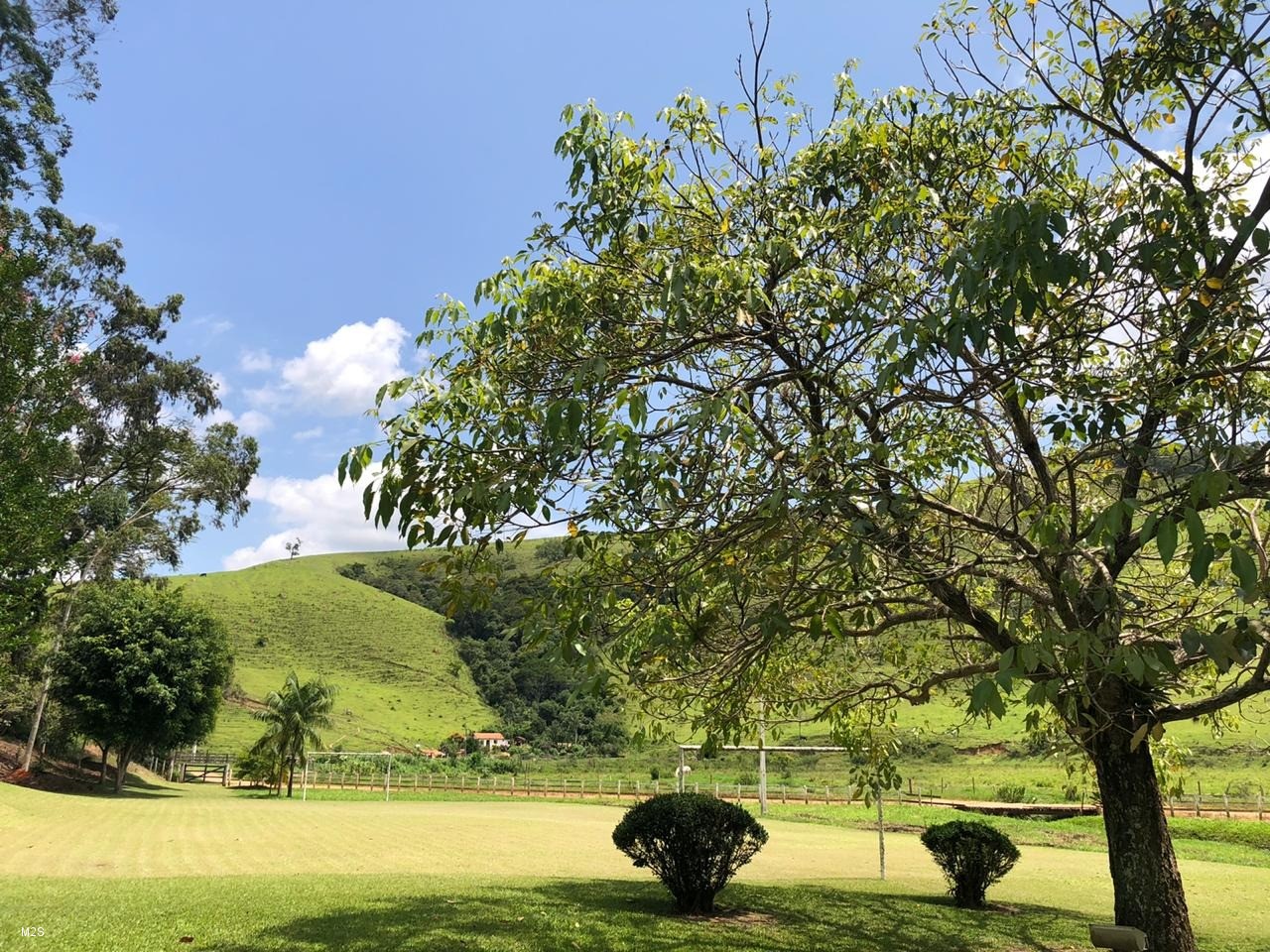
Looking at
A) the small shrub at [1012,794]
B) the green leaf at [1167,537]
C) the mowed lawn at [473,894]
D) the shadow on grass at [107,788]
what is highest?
the green leaf at [1167,537]

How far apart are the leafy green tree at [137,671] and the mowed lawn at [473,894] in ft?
30.9

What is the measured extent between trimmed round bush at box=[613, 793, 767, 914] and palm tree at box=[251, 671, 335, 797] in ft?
117

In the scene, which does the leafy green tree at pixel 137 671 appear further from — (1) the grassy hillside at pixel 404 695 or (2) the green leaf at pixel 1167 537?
(2) the green leaf at pixel 1167 537

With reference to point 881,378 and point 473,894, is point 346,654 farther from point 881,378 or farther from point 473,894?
point 881,378

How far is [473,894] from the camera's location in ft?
35.4

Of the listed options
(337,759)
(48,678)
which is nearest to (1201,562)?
(48,678)

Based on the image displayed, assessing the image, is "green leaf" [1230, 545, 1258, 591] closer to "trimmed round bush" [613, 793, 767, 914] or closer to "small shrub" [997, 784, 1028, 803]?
"trimmed round bush" [613, 793, 767, 914]

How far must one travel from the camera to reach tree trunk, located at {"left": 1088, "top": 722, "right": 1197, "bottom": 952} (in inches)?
251

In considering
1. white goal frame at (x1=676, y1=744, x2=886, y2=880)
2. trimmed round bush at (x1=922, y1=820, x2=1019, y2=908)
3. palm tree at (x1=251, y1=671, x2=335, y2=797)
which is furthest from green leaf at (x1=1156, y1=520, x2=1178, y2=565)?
palm tree at (x1=251, y1=671, x2=335, y2=797)

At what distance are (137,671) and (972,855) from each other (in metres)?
32.0

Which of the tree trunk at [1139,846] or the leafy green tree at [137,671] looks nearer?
the tree trunk at [1139,846]

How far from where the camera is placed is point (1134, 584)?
8.55 metres

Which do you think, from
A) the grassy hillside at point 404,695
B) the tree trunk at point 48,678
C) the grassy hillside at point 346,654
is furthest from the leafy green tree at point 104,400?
the grassy hillside at point 346,654

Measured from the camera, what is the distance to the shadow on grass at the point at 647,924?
775cm
